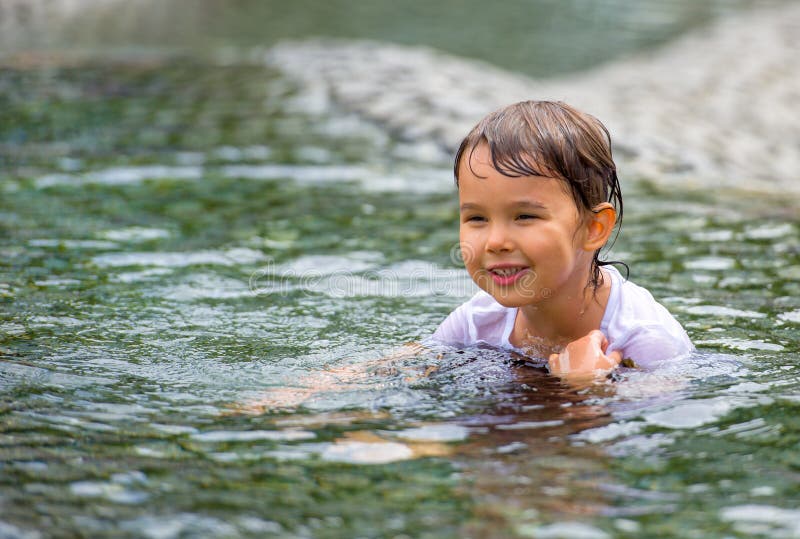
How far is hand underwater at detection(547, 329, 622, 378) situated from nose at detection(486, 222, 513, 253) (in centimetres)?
53

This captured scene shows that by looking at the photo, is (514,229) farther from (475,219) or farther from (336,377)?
(336,377)

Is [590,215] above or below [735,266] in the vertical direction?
above

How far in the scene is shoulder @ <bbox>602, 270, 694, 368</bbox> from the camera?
4125 millimetres

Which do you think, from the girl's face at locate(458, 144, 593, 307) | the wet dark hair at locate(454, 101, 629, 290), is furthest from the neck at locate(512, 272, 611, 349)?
the wet dark hair at locate(454, 101, 629, 290)

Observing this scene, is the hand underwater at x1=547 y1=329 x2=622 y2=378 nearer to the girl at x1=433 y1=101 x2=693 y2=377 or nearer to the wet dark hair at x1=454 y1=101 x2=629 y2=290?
the girl at x1=433 y1=101 x2=693 y2=377

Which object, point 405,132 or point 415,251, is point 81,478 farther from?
point 405,132

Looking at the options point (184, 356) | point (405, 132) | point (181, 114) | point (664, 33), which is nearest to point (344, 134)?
point (405, 132)

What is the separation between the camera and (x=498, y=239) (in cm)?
377

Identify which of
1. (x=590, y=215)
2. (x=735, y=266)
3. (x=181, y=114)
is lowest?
(x=735, y=266)

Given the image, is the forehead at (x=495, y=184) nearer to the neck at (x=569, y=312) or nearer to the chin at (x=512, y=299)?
the chin at (x=512, y=299)

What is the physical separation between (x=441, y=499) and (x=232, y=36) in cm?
1422

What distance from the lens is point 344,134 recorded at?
9609 millimetres

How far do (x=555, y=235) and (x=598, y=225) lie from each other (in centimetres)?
25

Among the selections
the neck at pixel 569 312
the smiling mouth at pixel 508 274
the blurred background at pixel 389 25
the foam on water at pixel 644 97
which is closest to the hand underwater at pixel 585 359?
the neck at pixel 569 312
